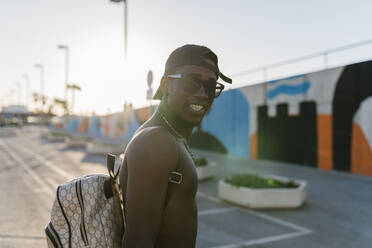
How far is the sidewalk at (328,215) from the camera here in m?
5.81

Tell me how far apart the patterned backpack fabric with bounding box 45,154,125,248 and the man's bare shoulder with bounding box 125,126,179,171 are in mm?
321

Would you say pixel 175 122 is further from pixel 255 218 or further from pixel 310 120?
pixel 310 120

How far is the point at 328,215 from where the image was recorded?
7.45 meters

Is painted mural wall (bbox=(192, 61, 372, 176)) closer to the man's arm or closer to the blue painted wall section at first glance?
the blue painted wall section

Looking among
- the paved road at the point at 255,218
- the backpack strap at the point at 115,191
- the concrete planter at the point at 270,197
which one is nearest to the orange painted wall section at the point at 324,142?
the paved road at the point at 255,218

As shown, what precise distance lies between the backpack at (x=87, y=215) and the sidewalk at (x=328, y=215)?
4.61 metres

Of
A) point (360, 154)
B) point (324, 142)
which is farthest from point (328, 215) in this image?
point (324, 142)

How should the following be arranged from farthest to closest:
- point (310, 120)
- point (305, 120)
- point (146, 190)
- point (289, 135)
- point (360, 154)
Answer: point (289, 135) → point (305, 120) → point (310, 120) → point (360, 154) → point (146, 190)

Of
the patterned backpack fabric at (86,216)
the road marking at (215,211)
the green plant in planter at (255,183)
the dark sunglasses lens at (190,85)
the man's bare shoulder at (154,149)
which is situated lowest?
the road marking at (215,211)

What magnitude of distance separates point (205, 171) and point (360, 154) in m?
6.70

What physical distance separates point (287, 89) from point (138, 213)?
1607 centimetres

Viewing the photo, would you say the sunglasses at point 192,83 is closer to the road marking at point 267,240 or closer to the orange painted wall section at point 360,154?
the road marking at point 267,240

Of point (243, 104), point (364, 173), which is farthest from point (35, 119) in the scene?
point (364, 173)

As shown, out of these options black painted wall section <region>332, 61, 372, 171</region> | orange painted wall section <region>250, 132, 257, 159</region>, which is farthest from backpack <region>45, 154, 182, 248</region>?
orange painted wall section <region>250, 132, 257, 159</region>
